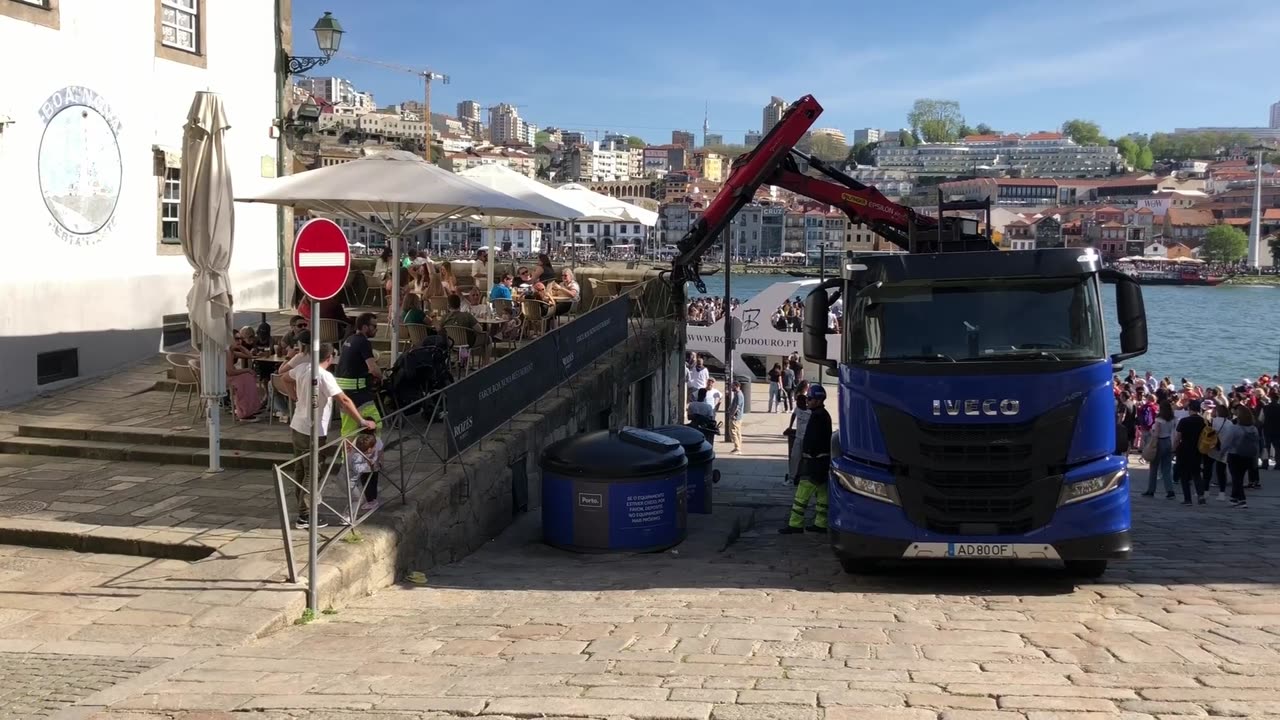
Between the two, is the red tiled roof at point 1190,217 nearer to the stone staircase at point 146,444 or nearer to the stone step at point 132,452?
the stone staircase at point 146,444

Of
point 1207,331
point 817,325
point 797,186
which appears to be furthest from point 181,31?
point 1207,331

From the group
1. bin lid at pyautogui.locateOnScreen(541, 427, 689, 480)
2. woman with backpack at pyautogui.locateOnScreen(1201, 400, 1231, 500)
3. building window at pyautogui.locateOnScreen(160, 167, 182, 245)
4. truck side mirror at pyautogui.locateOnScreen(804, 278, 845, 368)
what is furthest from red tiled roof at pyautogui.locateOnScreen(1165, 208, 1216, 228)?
truck side mirror at pyautogui.locateOnScreen(804, 278, 845, 368)

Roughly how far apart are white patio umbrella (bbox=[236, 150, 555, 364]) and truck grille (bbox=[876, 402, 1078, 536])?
5.13 m

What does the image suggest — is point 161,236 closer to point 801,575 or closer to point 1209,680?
point 801,575

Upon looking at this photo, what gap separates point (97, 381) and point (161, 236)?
A: 2368 mm

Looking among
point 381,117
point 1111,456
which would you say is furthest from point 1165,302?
point 1111,456

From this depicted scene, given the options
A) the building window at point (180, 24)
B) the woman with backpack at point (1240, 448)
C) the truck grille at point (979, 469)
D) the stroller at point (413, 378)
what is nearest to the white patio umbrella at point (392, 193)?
the stroller at point (413, 378)

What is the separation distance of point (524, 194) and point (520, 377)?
3814mm

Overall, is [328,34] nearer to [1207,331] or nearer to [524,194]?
[524,194]

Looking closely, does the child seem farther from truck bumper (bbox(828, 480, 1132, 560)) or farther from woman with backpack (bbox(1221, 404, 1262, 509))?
woman with backpack (bbox(1221, 404, 1262, 509))

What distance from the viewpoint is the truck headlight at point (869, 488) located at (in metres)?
8.70

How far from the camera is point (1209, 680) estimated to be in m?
5.60

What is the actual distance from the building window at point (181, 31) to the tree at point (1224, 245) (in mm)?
186470

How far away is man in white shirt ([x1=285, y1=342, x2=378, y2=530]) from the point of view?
27.8 ft
